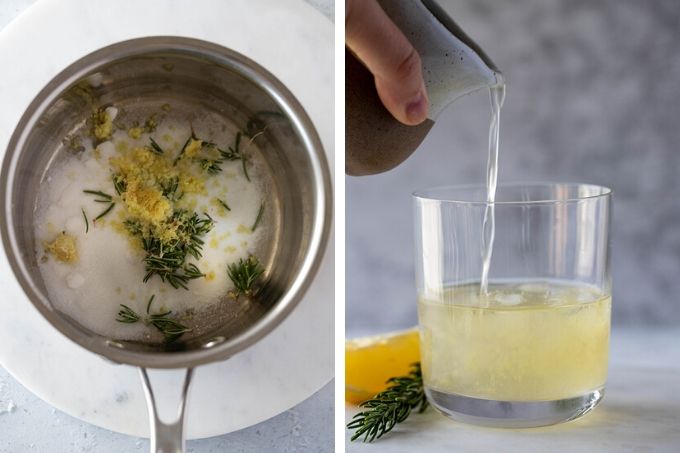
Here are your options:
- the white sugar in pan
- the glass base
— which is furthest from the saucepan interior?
the glass base

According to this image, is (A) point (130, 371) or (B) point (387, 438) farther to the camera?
(A) point (130, 371)

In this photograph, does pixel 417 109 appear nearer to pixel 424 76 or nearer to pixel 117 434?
pixel 424 76

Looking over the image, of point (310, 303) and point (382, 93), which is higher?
point (382, 93)

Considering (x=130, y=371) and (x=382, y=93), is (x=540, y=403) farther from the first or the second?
(x=130, y=371)

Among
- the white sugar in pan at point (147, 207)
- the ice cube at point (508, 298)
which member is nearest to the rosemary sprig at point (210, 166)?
the white sugar in pan at point (147, 207)

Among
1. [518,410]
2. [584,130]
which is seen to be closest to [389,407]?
[518,410]

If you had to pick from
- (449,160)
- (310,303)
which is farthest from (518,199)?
(310,303)

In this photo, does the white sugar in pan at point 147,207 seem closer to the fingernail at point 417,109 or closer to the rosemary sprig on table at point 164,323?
the rosemary sprig on table at point 164,323
